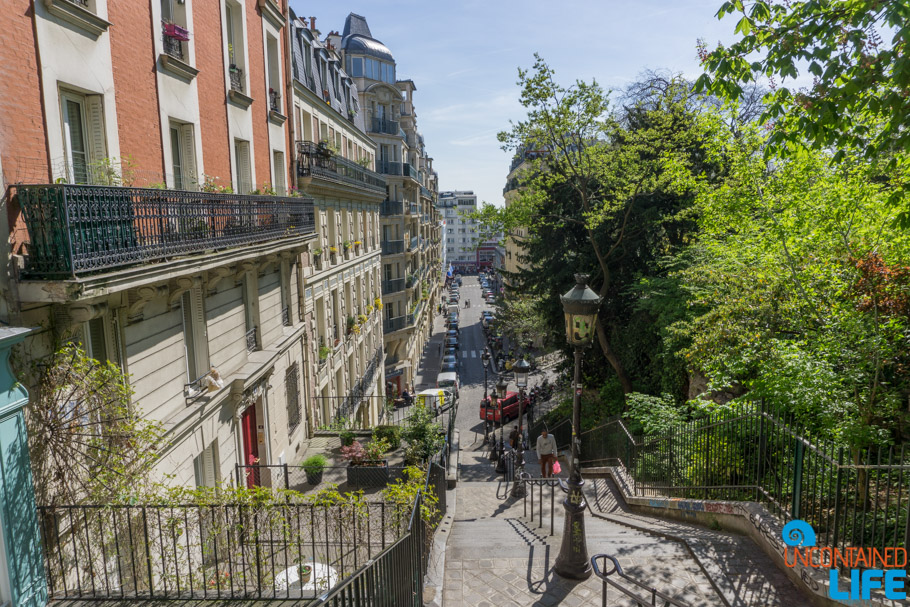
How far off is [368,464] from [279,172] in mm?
8136

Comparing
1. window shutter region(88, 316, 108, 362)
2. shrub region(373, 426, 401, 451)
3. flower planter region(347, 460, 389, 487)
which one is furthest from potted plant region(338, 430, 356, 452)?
window shutter region(88, 316, 108, 362)

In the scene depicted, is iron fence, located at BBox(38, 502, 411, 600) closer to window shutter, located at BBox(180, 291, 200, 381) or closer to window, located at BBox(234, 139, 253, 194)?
window shutter, located at BBox(180, 291, 200, 381)

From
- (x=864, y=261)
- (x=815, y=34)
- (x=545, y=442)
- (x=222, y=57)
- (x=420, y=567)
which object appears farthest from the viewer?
(x=545, y=442)

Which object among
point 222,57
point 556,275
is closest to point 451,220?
point 556,275

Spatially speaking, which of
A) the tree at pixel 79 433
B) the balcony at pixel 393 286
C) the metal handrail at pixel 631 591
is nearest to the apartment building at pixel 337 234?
the balcony at pixel 393 286

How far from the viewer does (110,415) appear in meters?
6.50

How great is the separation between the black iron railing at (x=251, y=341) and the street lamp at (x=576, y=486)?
7.72m

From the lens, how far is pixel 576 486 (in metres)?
7.93

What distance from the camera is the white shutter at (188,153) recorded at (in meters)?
10.0

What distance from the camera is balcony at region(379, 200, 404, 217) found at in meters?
36.5

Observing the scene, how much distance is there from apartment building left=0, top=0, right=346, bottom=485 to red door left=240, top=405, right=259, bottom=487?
0.09 meters

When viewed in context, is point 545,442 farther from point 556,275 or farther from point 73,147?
point 73,147

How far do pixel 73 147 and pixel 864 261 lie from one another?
10.4m

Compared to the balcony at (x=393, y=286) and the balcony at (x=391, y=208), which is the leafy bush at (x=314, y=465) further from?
the balcony at (x=391, y=208)
